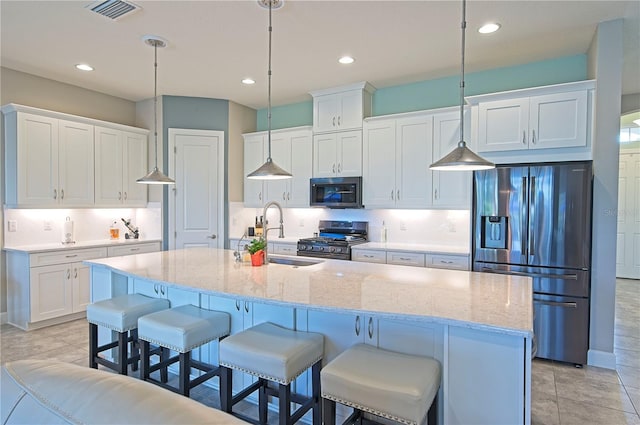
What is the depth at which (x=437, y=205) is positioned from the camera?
163 inches

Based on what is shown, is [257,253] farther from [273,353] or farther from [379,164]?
[379,164]

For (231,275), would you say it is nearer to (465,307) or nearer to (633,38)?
(465,307)

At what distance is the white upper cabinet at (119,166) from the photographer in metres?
4.68

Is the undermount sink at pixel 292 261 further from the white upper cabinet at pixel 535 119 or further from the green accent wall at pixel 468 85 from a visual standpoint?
the green accent wall at pixel 468 85

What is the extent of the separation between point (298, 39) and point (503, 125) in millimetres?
2097

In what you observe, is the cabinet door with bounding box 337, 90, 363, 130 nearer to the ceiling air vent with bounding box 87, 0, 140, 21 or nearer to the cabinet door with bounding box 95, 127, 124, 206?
the ceiling air vent with bounding box 87, 0, 140, 21

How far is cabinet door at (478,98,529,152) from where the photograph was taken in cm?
340

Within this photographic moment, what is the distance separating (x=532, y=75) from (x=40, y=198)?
5563 mm

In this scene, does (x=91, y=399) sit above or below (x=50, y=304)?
above

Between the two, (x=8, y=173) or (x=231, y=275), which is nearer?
(x=231, y=275)

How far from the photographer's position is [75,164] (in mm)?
4406

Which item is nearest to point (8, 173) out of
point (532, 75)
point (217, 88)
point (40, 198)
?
point (40, 198)

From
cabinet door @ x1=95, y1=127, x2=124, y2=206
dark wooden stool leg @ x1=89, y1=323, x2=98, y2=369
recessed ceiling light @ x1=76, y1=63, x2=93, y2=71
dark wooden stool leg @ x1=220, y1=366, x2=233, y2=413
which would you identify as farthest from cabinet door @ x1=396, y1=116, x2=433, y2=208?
cabinet door @ x1=95, y1=127, x2=124, y2=206

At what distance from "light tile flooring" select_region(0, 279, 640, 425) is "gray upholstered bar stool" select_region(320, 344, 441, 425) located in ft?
3.50
